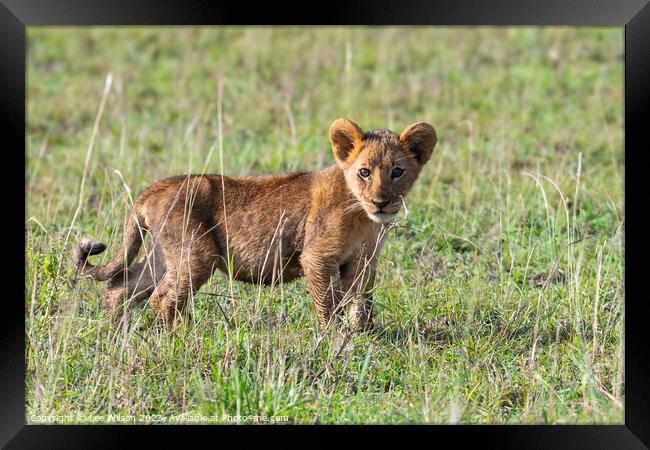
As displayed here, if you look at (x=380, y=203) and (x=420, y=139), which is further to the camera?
(x=420, y=139)

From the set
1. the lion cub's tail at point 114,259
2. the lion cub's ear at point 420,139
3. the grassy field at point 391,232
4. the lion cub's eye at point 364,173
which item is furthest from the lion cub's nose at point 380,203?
the lion cub's tail at point 114,259

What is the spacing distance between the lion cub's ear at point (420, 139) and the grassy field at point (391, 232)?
959 millimetres

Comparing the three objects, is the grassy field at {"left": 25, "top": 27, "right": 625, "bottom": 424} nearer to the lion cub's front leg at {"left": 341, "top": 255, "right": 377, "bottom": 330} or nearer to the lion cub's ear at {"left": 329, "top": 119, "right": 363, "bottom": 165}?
the lion cub's front leg at {"left": 341, "top": 255, "right": 377, "bottom": 330}

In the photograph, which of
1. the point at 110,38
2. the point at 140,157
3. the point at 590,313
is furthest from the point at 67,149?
the point at 590,313

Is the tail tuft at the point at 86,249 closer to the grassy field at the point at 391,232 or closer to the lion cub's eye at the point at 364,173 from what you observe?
the grassy field at the point at 391,232

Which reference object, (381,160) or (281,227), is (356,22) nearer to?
(381,160)

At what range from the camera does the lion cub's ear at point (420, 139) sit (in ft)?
23.7

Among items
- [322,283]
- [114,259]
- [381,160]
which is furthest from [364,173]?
[114,259]

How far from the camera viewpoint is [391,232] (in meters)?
8.70

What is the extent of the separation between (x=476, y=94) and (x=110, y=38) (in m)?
6.21

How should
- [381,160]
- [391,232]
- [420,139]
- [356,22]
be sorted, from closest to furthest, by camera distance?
[356,22] → [381,160] → [420,139] → [391,232]

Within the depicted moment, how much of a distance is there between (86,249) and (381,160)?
225 centimetres

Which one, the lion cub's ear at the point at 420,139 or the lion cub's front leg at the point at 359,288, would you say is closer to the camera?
the lion cub's front leg at the point at 359,288
